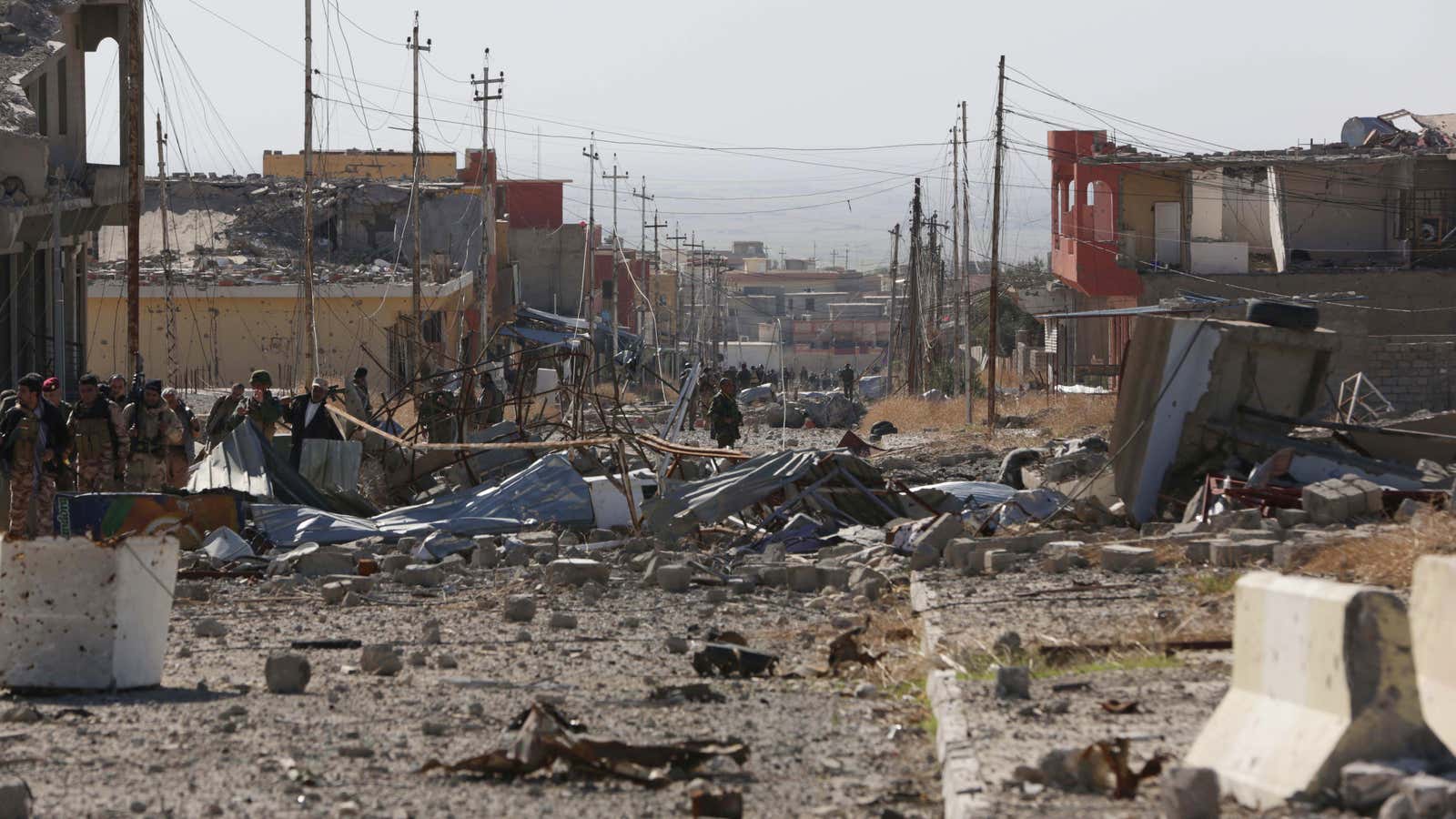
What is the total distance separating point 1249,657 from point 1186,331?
10.3 metres

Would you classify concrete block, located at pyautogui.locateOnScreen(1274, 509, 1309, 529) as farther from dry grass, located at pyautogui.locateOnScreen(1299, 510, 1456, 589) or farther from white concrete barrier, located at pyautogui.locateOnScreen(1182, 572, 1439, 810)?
white concrete barrier, located at pyautogui.locateOnScreen(1182, 572, 1439, 810)

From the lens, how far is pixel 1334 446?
15.3 m

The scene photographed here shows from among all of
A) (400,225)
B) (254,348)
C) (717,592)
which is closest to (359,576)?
(717,592)

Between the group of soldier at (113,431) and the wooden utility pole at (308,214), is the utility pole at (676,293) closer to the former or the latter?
the wooden utility pole at (308,214)

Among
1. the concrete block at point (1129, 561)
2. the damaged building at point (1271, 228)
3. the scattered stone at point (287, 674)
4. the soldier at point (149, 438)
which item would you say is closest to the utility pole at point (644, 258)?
the damaged building at point (1271, 228)

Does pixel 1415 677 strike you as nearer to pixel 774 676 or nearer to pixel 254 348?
pixel 774 676

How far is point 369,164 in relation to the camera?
65.9 metres

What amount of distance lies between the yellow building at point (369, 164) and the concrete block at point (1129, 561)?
2133 inches

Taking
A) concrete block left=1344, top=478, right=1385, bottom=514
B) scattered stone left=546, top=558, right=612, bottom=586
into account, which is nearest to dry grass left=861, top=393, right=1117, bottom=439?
concrete block left=1344, top=478, right=1385, bottom=514

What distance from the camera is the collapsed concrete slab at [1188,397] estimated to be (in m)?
15.6

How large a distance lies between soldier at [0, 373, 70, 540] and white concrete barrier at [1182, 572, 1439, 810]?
1090cm

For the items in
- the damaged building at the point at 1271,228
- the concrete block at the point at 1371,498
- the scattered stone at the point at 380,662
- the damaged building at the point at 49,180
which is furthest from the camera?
the damaged building at the point at 1271,228

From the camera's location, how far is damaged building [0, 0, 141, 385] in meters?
24.2

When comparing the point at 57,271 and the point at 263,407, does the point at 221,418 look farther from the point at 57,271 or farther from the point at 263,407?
the point at 57,271
